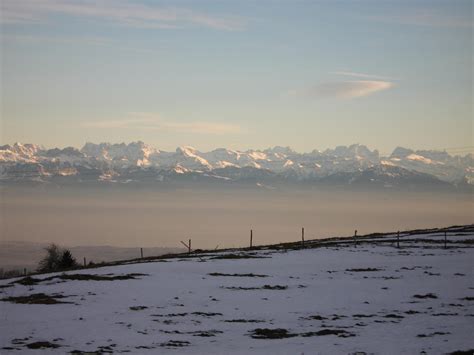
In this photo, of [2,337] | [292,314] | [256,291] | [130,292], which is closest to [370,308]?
[292,314]

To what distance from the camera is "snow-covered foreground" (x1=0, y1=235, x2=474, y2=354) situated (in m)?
35.4

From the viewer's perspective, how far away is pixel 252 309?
4644 centimetres

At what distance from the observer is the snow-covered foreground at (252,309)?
35438 mm

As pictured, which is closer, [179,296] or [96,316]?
[96,316]

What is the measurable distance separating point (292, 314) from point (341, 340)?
8.55 meters

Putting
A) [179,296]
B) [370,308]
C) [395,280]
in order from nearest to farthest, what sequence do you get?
[370,308] < [179,296] < [395,280]

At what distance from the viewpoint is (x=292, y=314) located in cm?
4462

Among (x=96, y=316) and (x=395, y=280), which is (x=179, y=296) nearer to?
(x=96, y=316)

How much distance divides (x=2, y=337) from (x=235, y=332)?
13.0m

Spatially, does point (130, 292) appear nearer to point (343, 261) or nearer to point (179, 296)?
point (179, 296)

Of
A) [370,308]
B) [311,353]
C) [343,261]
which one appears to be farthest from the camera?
[343,261]

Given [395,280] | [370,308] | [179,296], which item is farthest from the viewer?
[395,280]

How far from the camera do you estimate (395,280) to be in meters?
60.1

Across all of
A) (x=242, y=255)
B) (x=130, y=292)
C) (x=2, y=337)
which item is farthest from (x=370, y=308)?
(x=242, y=255)
